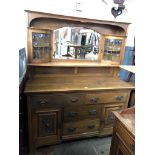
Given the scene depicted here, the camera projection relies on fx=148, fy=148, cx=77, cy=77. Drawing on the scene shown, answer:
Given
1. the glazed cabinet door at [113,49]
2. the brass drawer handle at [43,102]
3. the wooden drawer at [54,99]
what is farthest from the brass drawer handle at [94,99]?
the glazed cabinet door at [113,49]

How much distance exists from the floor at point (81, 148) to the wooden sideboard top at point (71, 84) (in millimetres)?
810

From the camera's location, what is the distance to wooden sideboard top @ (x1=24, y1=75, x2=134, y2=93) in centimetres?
167

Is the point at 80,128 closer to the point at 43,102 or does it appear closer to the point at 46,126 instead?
the point at 46,126

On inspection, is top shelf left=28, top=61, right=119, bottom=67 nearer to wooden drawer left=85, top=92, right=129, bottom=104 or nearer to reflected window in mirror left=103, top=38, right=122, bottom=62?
reflected window in mirror left=103, top=38, right=122, bottom=62

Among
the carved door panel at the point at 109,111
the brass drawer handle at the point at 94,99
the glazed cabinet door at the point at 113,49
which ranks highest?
the glazed cabinet door at the point at 113,49

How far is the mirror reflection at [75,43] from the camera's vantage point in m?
2.02

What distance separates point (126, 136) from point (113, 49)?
1.45 m

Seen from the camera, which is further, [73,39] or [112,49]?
[112,49]

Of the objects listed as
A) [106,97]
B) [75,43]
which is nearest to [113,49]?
[75,43]

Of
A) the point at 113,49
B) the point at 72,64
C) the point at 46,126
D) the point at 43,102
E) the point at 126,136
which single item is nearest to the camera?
the point at 126,136

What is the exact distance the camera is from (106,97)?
6.26 ft

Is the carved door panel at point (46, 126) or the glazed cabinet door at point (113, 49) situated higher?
the glazed cabinet door at point (113, 49)

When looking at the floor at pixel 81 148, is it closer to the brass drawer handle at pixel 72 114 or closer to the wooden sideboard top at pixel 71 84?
the brass drawer handle at pixel 72 114
